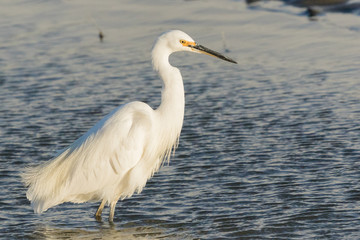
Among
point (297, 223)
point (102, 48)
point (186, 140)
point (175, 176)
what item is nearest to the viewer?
point (297, 223)

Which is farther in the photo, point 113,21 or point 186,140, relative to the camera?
point 113,21

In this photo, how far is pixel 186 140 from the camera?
9414 millimetres

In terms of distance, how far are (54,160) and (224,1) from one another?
39.1 feet

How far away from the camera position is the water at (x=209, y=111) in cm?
712

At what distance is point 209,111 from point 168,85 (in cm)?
372

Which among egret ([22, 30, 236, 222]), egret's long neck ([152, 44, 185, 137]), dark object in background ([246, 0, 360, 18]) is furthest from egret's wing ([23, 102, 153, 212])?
dark object in background ([246, 0, 360, 18])

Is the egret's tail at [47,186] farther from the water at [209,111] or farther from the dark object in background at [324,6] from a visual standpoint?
the dark object in background at [324,6]

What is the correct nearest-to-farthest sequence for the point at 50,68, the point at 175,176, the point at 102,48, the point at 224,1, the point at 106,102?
the point at 175,176 < the point at 106,102 < the point at 50,68 < the point at 102,48 < the point at 224,1

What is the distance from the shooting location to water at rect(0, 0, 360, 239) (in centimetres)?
712

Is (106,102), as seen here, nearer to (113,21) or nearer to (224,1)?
(113,21)

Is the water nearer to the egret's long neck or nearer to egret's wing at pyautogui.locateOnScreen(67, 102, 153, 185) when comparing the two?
egret's wing at pyautogui.locateOnScreen(67, 102, 153, 185)

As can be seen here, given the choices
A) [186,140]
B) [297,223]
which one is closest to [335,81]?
[186,140]

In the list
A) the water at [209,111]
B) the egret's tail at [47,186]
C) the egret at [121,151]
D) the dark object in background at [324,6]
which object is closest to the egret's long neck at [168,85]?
the egret at [121,151]

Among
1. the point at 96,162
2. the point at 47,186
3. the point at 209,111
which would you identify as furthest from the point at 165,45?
the point at 209,111
